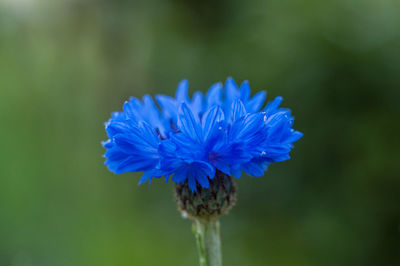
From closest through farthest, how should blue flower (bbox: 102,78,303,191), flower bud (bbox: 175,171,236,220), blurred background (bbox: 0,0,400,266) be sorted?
blue flower (bbox: 102,78,303,191) → flower bud (bbox: 175,171,236,220) → blurred background (bbox: 0,0,400,266)

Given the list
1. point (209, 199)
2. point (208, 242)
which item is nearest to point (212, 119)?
point (209, 199)

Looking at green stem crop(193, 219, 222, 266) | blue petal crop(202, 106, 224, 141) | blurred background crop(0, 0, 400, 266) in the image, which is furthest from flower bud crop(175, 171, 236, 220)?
blurred background crop(0, 0, 400, 266)

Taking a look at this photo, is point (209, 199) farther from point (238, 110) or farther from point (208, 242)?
point (238, 110)

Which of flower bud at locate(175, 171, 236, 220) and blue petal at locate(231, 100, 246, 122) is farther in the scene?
flower bud at locate(175, 171, 236, 220)

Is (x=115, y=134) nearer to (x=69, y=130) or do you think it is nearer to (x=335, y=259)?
(x=335, y=259)

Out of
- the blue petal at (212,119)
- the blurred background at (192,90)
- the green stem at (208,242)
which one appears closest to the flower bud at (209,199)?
the green stem at (208,242)

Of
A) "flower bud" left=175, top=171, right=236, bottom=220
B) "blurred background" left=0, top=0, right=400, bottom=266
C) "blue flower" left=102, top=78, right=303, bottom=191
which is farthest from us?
"blurred background" left=0, top=0, right=400, bottom=266

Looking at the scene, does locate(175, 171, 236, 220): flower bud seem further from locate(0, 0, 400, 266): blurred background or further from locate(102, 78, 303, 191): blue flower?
locate(0, 0, 400, 266): blurred background
